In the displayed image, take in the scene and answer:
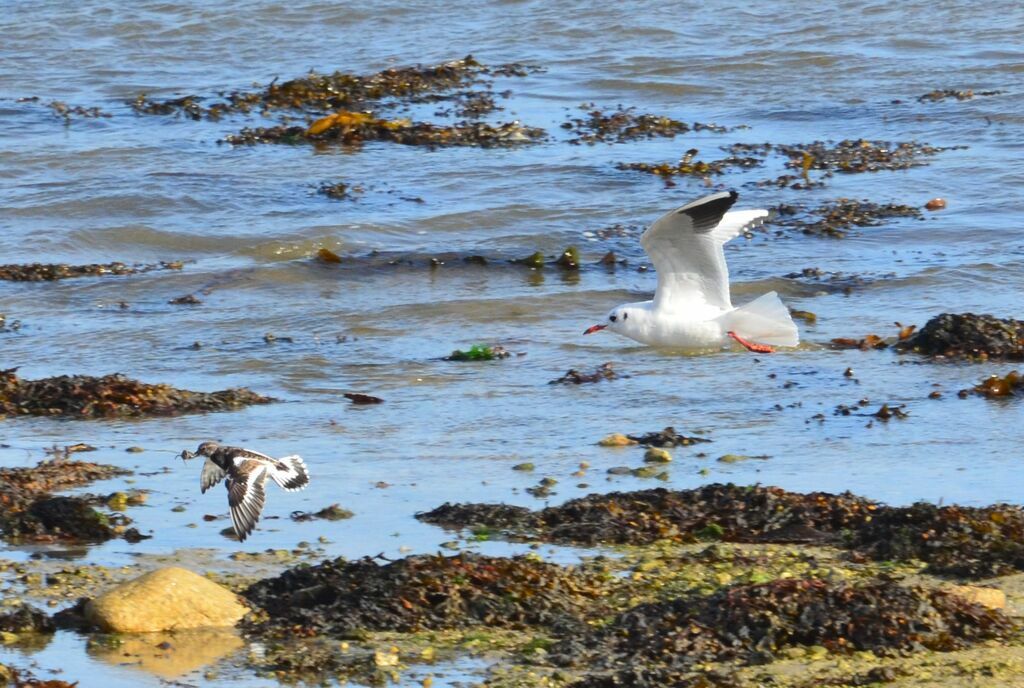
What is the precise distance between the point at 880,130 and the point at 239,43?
9.28 m

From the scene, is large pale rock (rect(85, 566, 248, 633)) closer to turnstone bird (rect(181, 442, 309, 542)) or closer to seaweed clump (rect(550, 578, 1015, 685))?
turnstone bird (rect(181, 442, 309, 542))

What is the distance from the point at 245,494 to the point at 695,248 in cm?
380

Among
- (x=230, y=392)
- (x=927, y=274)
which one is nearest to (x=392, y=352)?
(x=230, y=392)

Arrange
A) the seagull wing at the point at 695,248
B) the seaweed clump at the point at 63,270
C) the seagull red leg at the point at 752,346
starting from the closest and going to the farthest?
the seagull wing at the point at 695,248, the seagull red leg at the point at 752,346, the seaweed clump at the point at 63,270

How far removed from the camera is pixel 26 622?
552cm

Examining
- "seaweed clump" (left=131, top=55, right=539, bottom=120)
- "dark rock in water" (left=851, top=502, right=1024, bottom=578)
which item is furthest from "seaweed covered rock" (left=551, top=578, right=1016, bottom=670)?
"seaweed clump" (left=131, top=55, right=539, bottom=120)

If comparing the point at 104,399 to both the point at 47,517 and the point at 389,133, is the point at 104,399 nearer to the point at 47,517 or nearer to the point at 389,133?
the point at 47,517

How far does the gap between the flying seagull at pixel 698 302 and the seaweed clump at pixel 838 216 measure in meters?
A: 3.88

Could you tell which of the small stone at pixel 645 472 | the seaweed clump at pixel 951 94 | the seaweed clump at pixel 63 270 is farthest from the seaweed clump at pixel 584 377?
the seaweed clump at pixel 951 94

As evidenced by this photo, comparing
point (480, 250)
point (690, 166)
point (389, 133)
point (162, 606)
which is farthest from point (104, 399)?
point (389, 133)

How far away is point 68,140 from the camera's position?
1738 cm

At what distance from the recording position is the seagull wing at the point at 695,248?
891 centimetres

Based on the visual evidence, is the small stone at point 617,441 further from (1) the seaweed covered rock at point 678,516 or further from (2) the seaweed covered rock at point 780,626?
(2) the seaweed covered rock at point 780,626

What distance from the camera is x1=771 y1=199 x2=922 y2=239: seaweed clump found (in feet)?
44.5
